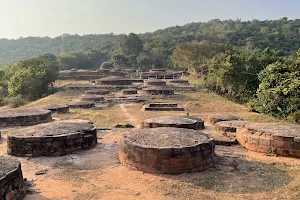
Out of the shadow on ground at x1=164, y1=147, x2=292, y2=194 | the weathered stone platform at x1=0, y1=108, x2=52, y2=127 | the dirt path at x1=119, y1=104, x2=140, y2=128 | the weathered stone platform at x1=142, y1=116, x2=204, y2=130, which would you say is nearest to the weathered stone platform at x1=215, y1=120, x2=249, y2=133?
the weathered stone platform at x1=142, y1=116, x2=204, y2=130

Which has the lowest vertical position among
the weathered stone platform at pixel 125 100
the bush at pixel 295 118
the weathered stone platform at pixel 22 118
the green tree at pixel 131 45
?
the bush at pixel 295 118

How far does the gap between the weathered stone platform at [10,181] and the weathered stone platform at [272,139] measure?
19.3 ft

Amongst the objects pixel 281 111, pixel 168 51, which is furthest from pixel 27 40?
pixel 281 111

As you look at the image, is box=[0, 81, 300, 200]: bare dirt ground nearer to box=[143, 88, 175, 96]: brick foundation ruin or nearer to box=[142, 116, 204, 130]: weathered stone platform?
box=[142, 116, 204, 130]: weathered stone platform

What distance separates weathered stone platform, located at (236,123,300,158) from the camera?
26.9 feet

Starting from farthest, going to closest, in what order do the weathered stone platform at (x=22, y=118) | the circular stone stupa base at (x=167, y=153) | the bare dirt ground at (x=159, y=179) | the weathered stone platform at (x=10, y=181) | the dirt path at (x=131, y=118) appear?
1. the dirt path at (x=131, y=118)
2. the weathered stone platform at (x=22, y=118)
3. the circular stone stupa base at (x=167, y=153)
4. the bare dirt ground at (x=159, y=179)
5. the weathered stone platform at (x=10, y=181)

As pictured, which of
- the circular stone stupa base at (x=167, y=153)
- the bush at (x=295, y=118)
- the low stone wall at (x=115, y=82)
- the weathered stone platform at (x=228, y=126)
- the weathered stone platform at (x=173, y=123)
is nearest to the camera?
the circular stone stupa base at (x=167, y=153)

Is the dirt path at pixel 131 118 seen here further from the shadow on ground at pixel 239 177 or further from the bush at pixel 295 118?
the bush at pixel 295 118

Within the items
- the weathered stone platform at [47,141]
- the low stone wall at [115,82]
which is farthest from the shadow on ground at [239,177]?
the low stone wall at [115,82]

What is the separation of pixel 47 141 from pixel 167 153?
3.24 metres

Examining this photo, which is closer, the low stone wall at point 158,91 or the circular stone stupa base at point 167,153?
the circular stone stupa base at point 167,153

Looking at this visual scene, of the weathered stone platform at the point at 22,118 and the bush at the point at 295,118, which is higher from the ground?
the weathered stone platform at the point at 22,118

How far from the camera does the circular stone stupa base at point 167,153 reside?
6863 mm

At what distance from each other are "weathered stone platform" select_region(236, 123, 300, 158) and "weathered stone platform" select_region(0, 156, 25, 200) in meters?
5.89
